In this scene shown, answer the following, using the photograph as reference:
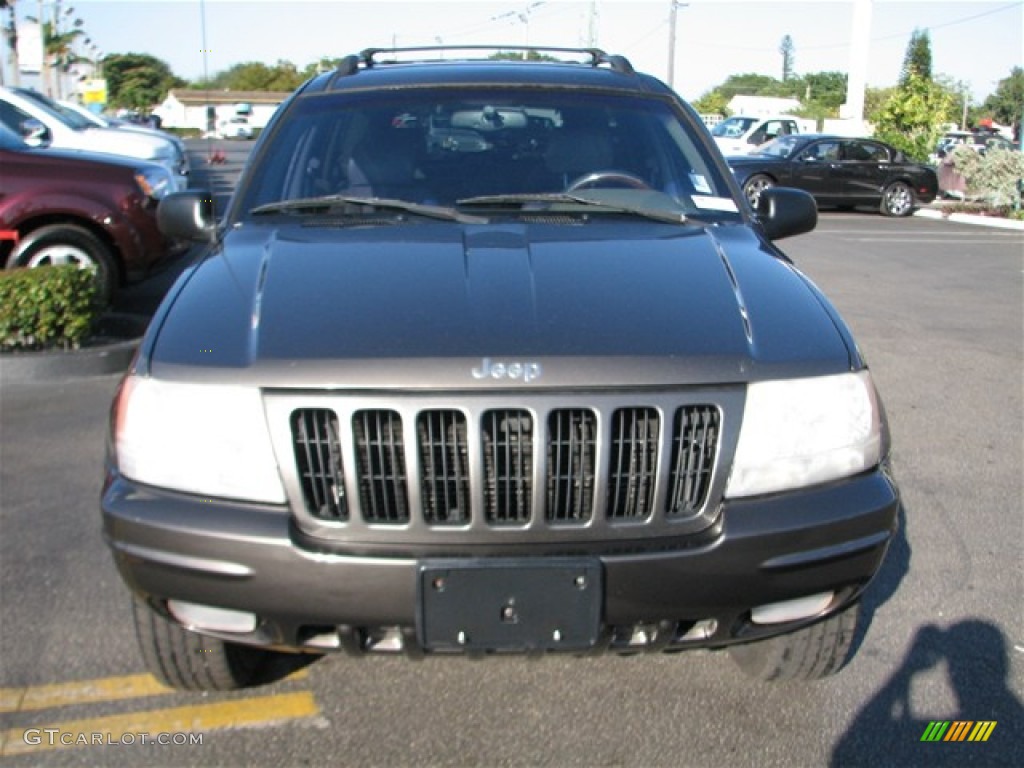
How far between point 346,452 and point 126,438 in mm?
615

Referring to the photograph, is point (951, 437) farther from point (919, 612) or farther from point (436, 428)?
point (436, 428)

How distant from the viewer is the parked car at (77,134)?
1269 centimetres

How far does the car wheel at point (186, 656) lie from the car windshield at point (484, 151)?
56.1 inches

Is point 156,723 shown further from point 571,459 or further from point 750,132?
point 750,132

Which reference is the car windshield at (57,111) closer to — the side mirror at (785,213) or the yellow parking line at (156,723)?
the side mirror at (785,213)

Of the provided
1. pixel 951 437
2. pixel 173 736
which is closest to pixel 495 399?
pixel 173 736

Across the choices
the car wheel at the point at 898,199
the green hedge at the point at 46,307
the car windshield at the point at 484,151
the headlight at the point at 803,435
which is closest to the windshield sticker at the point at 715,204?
the car windshield at the point at 484,151

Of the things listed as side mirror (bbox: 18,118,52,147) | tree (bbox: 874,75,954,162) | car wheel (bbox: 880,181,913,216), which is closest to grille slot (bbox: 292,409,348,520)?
side mirror (bbox: 18,118,52,147)

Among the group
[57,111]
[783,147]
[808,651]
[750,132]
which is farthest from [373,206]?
[750,132]

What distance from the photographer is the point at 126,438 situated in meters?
2.70

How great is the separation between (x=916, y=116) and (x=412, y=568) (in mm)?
26599

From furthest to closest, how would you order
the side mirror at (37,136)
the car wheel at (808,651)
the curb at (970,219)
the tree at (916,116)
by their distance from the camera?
the tree at (916,116), the curb at (970,219), the side mirror at (37,136), the car wheel at (808,651)

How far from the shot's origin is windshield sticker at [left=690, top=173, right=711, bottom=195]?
3.85 meters

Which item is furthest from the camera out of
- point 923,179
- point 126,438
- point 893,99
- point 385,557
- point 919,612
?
point 893,99
